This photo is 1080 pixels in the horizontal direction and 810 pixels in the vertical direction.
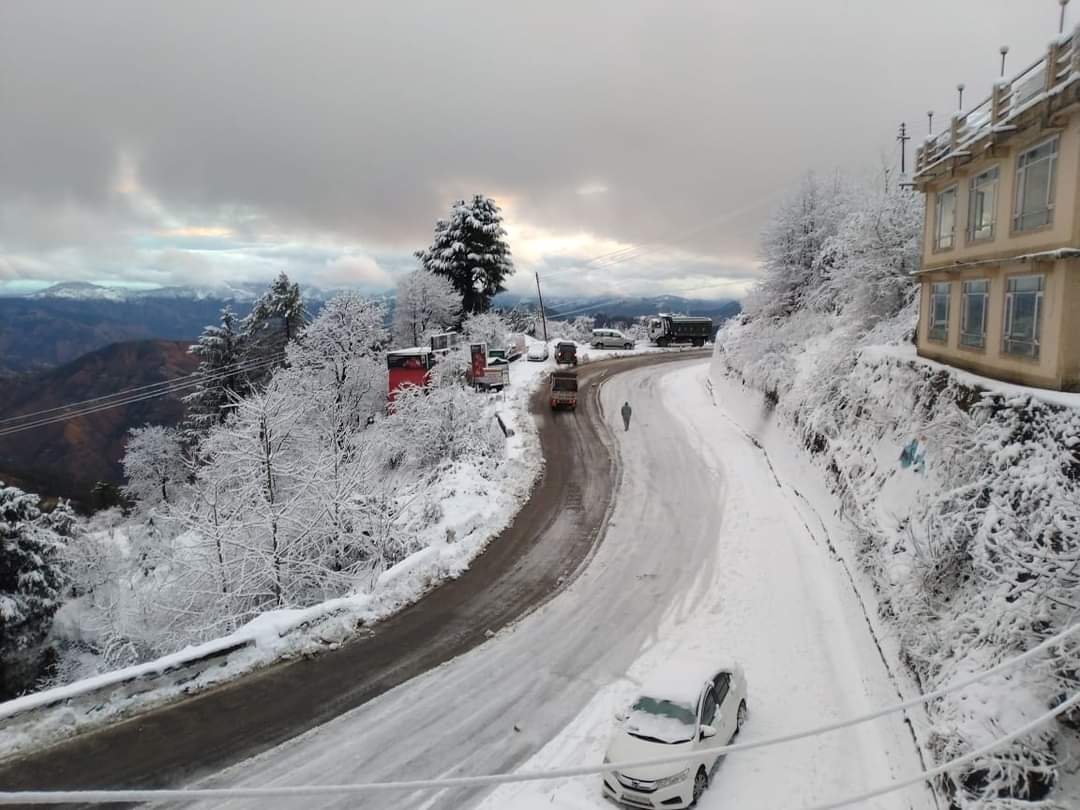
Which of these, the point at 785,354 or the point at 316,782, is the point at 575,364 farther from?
the point at 316,782

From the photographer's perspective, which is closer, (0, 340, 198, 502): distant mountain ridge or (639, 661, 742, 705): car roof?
(639, 661, 742, 705): car roof

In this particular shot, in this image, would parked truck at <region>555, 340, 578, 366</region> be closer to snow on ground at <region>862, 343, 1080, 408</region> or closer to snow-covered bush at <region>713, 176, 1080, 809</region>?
snow-covered bush at <region>713, 176, 1080, 809</region>

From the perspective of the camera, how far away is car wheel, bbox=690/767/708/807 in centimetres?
961

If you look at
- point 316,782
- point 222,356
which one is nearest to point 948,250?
point 316,782

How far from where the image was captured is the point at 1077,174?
13.7m

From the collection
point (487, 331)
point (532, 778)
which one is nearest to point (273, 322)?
point (487, 331)

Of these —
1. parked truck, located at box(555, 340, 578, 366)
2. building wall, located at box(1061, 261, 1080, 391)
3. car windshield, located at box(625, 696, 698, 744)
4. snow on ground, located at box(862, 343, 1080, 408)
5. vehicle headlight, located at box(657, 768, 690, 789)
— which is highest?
building wall, located at box(1061, 261, 1080, 391)

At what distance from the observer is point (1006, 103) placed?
16.5m

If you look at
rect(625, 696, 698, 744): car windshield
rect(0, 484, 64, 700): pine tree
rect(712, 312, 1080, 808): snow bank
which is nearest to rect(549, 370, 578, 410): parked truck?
rect(712, 312, 1080, 808): snow bank

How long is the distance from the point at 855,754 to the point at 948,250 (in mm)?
16204

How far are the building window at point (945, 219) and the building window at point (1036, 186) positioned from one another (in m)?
3.91

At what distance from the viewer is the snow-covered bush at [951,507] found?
898 cm

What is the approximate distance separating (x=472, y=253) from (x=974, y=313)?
176 feet

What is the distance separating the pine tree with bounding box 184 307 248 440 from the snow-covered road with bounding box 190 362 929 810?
47.8 meters
